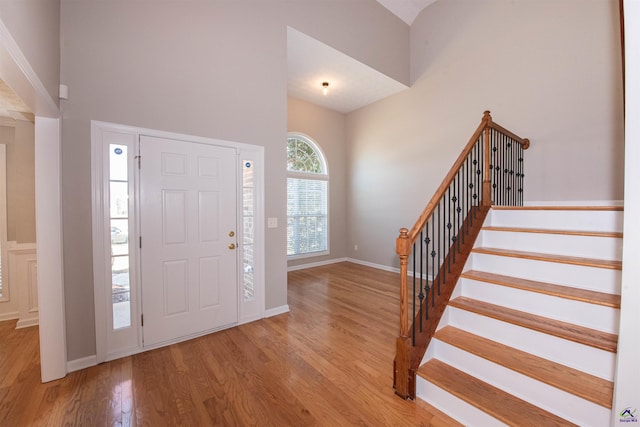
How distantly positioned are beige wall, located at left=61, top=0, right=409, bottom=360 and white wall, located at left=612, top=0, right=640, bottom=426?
2.82m

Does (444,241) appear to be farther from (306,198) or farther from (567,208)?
(306,198)

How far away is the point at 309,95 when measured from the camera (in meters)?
5.35

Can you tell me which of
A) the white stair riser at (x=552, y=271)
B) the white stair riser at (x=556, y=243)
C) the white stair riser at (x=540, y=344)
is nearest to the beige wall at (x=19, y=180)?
the white stair riser at (x=540, y=344)

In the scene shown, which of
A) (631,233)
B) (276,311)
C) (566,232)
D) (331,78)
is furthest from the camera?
(331,78)

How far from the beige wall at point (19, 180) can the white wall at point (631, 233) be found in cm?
505

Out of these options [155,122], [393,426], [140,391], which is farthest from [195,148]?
[393,426]

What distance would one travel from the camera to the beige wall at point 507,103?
9.78ft

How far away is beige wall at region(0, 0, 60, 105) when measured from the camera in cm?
124

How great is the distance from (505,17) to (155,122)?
4.79 m

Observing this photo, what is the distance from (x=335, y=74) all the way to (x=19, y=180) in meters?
4.52

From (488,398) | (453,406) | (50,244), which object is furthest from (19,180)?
(488,398)

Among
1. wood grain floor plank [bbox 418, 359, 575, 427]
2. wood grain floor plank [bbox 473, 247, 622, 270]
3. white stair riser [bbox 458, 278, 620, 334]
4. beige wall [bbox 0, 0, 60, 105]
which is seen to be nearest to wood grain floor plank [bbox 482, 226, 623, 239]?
wood grain floor plank [bbox 473, 247, 622, 270]

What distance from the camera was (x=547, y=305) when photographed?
69.5 inches

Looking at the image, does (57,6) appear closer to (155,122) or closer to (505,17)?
(155,122)
